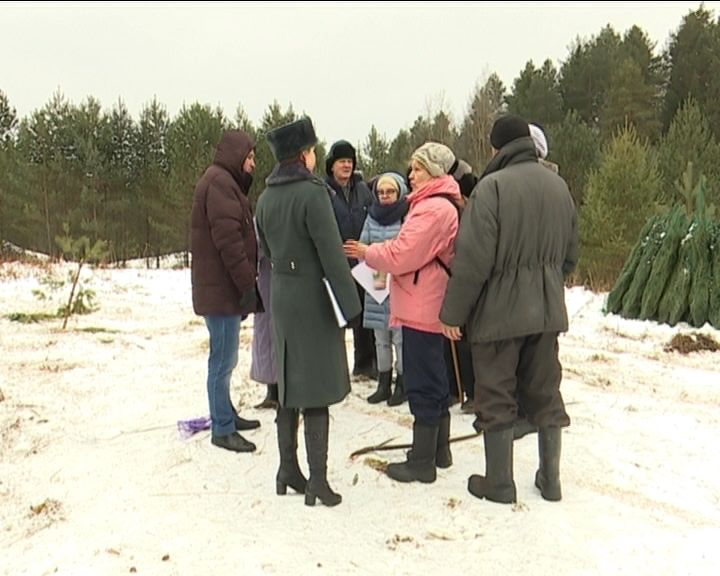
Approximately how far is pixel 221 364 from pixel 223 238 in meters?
0.74

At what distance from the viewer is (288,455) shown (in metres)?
3.07

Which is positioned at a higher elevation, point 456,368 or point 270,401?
point 456,368

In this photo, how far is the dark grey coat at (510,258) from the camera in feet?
9.13

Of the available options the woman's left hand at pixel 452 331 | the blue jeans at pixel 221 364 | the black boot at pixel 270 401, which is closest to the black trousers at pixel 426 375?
the woman's left hand at pixel 452 331

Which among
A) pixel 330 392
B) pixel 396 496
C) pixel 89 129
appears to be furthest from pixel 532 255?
pixel 89 129

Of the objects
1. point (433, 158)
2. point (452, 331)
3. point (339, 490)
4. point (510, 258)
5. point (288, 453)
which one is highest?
point (433, 158)

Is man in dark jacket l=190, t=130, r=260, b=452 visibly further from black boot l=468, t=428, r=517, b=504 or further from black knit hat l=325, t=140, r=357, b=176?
black boot l=468, t=428, r=517, b=504

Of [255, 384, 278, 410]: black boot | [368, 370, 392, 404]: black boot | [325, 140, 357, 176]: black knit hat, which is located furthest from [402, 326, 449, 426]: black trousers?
[325, 140, 357, 176]: black knit hat

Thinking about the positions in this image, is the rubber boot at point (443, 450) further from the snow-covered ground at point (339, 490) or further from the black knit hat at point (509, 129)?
the black knit hat at point (509, 129)

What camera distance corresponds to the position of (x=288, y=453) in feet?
10.1

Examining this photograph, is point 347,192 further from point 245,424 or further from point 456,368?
point 245,424

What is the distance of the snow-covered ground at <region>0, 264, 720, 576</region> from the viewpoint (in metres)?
2.60

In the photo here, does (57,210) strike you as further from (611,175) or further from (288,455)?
(288,455)

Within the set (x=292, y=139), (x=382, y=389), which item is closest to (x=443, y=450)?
(x=382, y=389)
